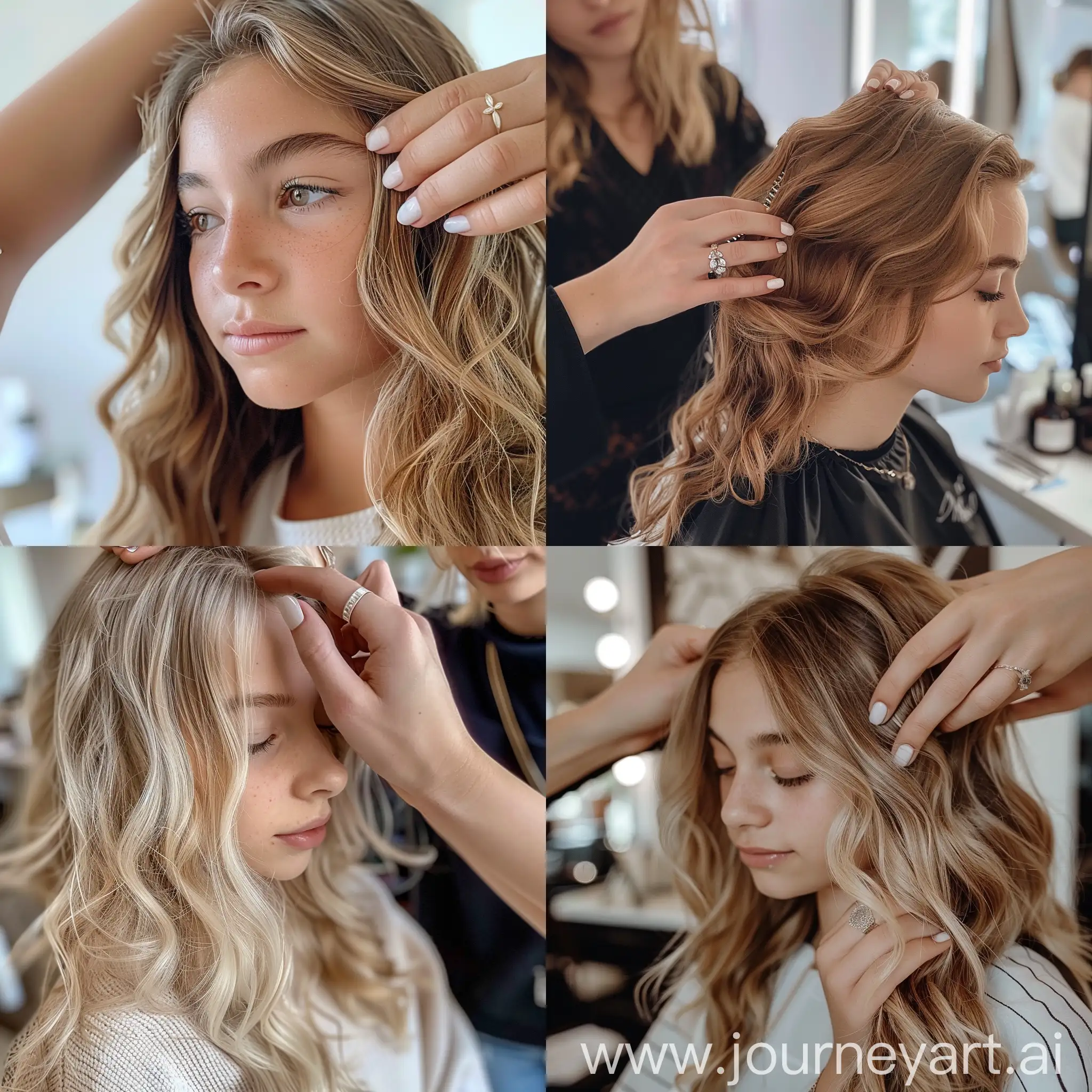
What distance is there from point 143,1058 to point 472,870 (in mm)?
472

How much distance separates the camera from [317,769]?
134 cm

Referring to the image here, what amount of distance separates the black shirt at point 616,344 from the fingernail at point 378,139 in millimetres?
228

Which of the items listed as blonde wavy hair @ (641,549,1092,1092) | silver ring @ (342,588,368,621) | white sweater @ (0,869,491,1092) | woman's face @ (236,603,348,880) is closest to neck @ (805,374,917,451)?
blonde wavy hair @ (641,549,1092,1092)

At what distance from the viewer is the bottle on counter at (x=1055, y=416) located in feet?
4.43

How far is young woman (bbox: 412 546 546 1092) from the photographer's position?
1364 mm

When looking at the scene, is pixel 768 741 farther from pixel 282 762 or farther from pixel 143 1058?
pixel 143 1058

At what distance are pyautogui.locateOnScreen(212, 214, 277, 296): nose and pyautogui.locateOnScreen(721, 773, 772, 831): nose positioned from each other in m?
0.89

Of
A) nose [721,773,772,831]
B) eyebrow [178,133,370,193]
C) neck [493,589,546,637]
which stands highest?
eyebrow [178,133,370,193]

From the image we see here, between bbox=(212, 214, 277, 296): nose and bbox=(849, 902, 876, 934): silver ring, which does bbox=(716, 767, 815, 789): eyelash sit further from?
bbox=(212, 214, 277, 296): nose

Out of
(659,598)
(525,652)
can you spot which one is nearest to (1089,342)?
(659,598)

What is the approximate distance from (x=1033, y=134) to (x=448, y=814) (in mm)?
1192

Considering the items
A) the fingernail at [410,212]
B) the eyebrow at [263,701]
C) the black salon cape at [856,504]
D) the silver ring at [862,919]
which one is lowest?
the silver ring at [862,919]

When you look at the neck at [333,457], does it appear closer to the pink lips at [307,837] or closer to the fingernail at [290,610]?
the fingernail at [290,610]

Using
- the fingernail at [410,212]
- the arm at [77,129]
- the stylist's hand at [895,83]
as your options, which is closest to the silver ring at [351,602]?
the fingernail at [410,212]
